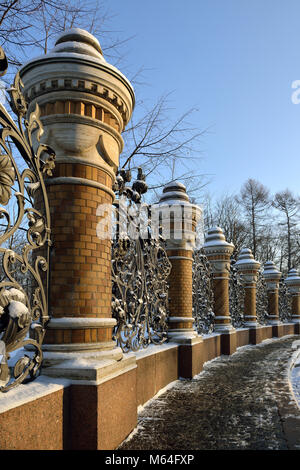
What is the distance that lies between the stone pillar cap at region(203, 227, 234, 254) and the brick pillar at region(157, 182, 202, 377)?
3.80 m

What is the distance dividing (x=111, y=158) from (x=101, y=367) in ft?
6.55

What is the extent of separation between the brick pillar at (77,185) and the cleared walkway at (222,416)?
1101mm

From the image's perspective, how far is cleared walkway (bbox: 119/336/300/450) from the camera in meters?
3.76

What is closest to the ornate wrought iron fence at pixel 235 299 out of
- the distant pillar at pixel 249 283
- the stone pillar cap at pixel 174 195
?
the distant pillar at pixel 249 283

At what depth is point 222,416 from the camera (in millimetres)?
4750

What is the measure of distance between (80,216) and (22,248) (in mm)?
679

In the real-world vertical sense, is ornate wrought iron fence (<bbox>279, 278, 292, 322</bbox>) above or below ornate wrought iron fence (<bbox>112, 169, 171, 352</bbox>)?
below

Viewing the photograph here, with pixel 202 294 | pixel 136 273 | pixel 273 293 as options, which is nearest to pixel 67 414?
pixel 136 273

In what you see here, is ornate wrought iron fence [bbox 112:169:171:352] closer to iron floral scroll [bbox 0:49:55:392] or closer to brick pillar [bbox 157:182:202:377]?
brick pillar [bbox 157:182:202:377]

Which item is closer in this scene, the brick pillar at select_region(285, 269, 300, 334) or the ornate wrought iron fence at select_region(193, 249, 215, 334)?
the ornate wrought iron fence at select_region(193, 249, 215, 334)

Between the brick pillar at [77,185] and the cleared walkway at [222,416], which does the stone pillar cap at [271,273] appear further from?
the brick pillar at [77,185]

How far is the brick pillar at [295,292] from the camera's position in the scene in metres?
23.0

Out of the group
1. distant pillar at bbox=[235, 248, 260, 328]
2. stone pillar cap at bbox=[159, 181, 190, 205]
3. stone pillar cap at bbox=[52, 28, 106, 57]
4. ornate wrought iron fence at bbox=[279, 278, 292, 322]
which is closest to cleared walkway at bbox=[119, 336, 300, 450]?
stone pillar cap at bbox=[159, 181, 190, 205]
